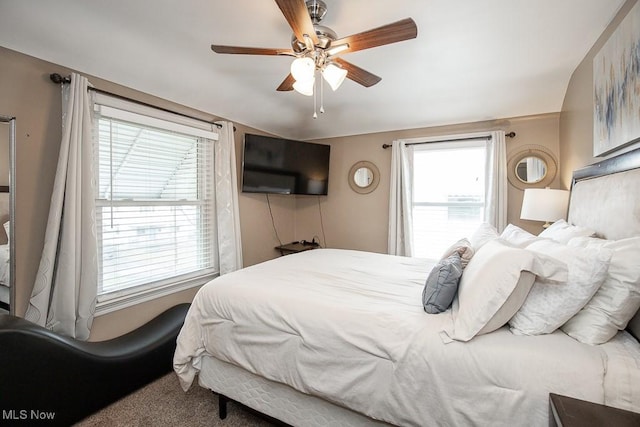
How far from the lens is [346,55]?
2205 mm

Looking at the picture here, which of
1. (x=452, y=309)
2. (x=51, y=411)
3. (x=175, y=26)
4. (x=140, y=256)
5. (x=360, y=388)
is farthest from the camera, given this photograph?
(x=140, y=256)

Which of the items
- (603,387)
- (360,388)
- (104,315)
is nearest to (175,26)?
(104,315)

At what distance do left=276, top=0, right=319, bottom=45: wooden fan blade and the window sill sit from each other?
2.40 metres

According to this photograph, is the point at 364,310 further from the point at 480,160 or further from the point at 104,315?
the point at 480,160

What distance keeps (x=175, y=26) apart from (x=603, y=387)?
8.99ft

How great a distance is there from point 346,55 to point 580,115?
6.27 feet

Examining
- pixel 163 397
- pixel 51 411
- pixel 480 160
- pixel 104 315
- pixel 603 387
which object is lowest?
pixel 163 397

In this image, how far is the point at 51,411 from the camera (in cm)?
160

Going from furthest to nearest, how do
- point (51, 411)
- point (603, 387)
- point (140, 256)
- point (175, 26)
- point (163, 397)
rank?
point (140, 256) → point (163, 397) → point (175, 26) → point (51, 411) → point (603, 387)

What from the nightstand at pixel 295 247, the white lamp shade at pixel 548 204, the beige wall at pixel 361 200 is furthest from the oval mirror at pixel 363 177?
the white lamp shade at pixel 548 204

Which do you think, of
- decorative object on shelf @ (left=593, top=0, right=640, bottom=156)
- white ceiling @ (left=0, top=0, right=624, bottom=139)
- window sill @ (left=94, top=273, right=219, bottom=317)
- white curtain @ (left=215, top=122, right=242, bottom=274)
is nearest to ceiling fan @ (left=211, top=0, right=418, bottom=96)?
white ceiling @ (left=0, top=0, right=624, bottom=139)

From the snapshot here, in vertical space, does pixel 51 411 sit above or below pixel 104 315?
below

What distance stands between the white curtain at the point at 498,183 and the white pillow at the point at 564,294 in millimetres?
2080

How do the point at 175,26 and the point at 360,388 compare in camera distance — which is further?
the point at 175,26
